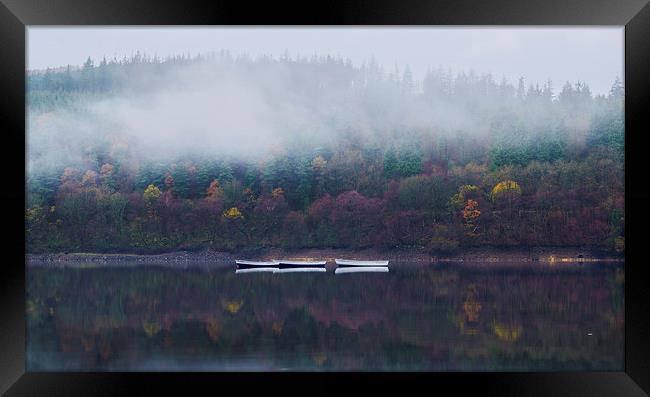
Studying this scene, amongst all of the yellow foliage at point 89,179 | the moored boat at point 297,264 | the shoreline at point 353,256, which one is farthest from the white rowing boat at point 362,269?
the yellow foliage at point 89,179

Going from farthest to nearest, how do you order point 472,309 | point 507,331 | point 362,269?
point 362,269 < point 472,309 < point 507,331

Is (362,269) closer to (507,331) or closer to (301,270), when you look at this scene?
(301,270)

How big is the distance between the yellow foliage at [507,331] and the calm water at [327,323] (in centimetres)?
3

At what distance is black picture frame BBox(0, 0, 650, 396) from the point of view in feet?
12.6

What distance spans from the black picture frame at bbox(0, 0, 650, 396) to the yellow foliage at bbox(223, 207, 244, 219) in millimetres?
A: 29369

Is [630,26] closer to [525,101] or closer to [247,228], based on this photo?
[247,228]

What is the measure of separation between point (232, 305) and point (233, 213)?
17511 millimetres

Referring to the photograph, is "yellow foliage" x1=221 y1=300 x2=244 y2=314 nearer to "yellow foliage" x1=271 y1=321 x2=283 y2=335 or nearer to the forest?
"yellow foliage" x1=271 y1=321 x2=283 y2=335

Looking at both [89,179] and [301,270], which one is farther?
[89,179]

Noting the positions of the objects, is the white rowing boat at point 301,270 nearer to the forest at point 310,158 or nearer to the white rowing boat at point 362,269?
the white rowing boat at point 362,269

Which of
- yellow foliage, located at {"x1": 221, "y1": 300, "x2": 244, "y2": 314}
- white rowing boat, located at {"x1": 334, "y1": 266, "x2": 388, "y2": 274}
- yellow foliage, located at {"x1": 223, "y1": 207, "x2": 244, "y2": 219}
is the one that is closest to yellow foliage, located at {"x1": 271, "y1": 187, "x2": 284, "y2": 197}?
yellow foliage, located at {"x1": 223, "y1": 207, "x2": 244, "y2": 219}

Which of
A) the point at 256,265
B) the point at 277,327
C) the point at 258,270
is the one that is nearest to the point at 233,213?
the point at 256,265

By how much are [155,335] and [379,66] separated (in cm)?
3156

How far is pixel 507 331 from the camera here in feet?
39.6
